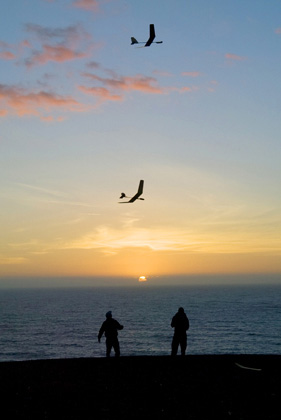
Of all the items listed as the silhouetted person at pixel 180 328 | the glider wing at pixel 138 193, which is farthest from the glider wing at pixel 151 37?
the silhouetted person at pixel 180 328

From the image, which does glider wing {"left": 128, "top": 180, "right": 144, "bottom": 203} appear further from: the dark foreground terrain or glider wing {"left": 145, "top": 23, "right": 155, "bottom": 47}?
the dark foreground terrain

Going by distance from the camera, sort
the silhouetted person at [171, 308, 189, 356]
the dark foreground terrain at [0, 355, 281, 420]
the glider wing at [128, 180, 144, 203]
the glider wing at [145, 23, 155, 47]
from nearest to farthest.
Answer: the dark foreground terrain at [0, 355, 281, 420] < the glider wing at [145, 23, 155, 47] < the silhouetted person at [171, 308, 189, 356] < the glider wing at [128, 180, 144, 203]

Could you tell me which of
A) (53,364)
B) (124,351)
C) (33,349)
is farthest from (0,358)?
(53,364)

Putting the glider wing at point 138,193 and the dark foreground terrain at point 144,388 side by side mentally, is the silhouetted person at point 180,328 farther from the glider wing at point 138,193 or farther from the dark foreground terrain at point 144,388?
the glider wing at point 138,193

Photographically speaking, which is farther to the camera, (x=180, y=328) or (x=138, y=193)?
(x=138, y=193)

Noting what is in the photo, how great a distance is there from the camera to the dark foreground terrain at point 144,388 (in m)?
9.89

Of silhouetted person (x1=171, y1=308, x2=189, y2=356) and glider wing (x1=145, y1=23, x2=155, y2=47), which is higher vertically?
glider wing (x1=145, y1=23, x2=155, y2=47)

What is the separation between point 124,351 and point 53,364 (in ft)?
186

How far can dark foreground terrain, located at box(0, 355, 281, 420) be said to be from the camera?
9.89 m

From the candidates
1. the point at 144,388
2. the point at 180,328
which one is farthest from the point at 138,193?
the point at 144,388

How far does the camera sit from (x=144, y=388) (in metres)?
12.0

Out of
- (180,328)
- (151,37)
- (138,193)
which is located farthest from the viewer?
(138,193)

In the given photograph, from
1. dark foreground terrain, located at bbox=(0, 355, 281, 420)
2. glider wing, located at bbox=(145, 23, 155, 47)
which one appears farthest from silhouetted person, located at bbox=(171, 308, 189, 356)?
glider wing, located at bbox=(145, 23, 155, 47)

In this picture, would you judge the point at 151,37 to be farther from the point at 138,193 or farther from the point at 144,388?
the point at 144,388
